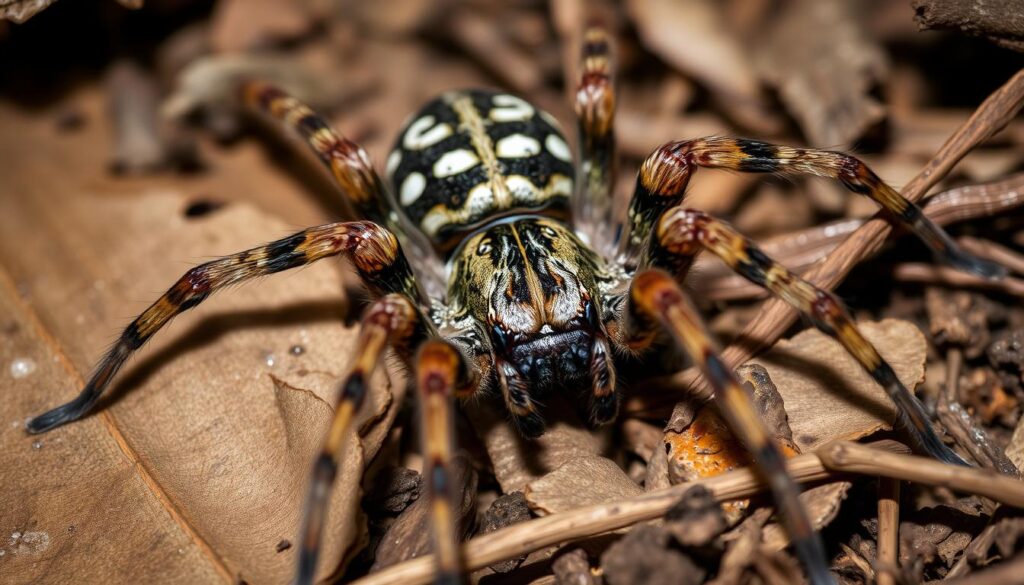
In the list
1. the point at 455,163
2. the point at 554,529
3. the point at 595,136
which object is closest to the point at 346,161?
the point at 455,163

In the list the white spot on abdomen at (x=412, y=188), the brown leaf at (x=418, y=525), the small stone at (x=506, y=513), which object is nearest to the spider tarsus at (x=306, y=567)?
the brown leaf at (x=418, y=525)

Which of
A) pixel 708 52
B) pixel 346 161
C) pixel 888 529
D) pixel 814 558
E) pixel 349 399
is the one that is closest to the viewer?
pixel 814 558

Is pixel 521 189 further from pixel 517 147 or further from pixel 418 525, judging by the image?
pixel 418 525

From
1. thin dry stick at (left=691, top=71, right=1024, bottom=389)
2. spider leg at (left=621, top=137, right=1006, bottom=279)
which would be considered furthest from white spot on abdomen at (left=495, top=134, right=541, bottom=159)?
thin dry stick at (left=691, top=71, right=1024, bottom=389)

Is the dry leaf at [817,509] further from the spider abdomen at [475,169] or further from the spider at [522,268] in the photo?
the spider abdomen at [475,169]

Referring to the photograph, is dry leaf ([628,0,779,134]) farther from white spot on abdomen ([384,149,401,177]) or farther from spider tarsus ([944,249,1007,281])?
white spot on abdomen ([384,149,401,177])

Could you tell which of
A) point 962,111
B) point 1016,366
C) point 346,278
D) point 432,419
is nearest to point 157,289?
point 346,278
